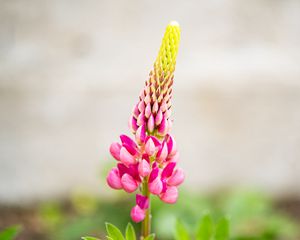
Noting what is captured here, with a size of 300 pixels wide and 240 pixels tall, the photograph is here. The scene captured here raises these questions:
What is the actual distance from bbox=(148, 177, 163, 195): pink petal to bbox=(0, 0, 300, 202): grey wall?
1909 millimetres

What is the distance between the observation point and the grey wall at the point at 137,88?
9.82 ft

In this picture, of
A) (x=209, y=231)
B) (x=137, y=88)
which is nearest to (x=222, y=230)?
(x=209, y=231)

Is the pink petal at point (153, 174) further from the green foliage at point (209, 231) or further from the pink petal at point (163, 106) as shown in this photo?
the green foliage at point (209, 231)

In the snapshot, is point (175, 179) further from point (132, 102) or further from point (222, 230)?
point (132, 102)

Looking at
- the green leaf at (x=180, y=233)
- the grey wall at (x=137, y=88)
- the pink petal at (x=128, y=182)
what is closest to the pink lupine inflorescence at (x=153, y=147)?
the pink petal at (x=128, y=182)

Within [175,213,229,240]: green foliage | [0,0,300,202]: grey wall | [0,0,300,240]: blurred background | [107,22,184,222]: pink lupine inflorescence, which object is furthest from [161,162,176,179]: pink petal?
[0,0,300,202]: grey wall

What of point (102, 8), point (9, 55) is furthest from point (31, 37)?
point (102, 8)

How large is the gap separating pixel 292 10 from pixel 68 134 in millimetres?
1624

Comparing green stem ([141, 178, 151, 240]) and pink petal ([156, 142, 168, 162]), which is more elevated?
pink petal ([156, 142, 168, 162])

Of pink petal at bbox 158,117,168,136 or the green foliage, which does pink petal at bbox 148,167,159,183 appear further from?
the green foliage

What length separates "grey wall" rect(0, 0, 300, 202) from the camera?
2992mm

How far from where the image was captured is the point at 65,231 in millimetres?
3023

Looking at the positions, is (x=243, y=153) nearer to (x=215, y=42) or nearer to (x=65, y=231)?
(x=215, y=42)

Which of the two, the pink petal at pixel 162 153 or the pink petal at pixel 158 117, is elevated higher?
the pink petal at pixel 158 117
